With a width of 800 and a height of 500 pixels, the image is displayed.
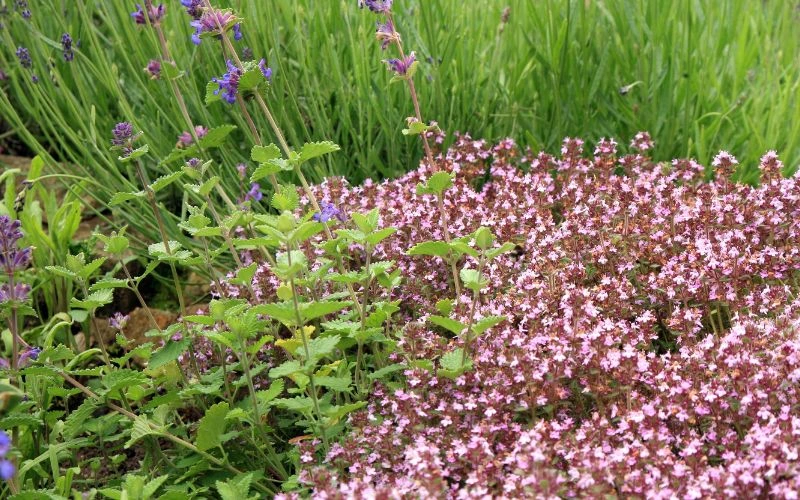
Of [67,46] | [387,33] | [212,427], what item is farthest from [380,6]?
[67,46]

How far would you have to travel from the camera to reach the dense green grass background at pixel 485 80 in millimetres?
3811

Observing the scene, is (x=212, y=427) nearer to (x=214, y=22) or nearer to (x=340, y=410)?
(x=340, y=410)

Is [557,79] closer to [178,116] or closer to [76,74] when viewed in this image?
[178,116]

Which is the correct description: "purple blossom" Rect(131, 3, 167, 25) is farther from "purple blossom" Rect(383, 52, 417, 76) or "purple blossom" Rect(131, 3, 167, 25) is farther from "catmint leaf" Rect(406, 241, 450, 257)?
"catmint leaf" Rect(406, 241, 450, 257)

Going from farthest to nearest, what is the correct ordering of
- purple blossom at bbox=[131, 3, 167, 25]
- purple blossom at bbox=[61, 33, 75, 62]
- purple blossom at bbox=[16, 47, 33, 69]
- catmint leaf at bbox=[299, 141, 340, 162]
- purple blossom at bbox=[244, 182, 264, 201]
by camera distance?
purple blossom at bbox=[16, 47, 33, 69], purple blossom at bbox=[61, 33, 75, 62], purple blossom at bbox=[244, 182, 264, 201], purple blossom at bbox=[131, 3, 167, 25], catmint leaf at bbox=[299, 141, 340, 162]

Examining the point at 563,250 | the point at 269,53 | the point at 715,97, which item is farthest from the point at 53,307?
the point at 715,97

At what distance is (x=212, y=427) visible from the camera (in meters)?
2.43

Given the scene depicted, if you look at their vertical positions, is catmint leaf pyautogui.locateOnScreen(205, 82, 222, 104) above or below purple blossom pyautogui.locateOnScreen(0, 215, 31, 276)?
above

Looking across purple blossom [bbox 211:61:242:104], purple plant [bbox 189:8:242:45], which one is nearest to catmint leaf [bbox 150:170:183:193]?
purple blossom [bbox 211:61:242:104]

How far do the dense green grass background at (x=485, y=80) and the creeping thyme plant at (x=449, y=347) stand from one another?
0.44 metres

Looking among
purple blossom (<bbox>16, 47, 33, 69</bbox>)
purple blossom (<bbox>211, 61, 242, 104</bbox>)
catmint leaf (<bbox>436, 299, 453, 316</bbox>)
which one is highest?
purple blossom (<bbox>211, 61, 242, 104</bbox>)

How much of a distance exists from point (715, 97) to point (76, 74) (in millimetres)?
2635

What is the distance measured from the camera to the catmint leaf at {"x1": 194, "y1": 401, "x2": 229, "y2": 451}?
2387 mm

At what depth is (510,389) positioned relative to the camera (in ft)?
7.49
